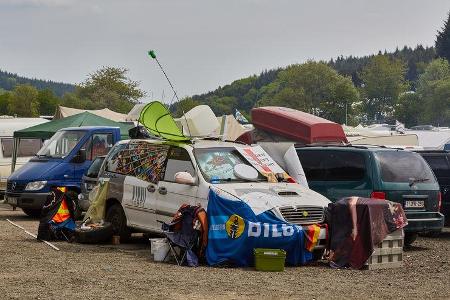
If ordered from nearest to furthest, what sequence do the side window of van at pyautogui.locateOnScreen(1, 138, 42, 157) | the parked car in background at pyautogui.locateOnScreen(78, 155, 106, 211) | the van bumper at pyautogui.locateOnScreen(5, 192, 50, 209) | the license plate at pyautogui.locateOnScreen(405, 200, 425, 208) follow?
the license plate at pyautogui.locateOnScreen(405, 200, 425, 208), the parked car in background at pyautogui.locateOnScreen(78, 155, 106, 211), the van bumper at pyautogui.locateOnScreen(5, 192, 50, 209), the side window of van at pyautogui.locateOnScreen(1, 138, 42, 157)

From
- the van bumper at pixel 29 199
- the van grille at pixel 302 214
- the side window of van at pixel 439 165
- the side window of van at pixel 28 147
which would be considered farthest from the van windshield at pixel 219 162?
the side window of van at pixel 28 147

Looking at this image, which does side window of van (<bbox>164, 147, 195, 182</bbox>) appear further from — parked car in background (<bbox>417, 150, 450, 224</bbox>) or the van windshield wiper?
parked car in background (<bbox>417, 150, 450, 224</bbox>)

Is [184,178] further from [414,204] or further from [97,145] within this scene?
[97,145]

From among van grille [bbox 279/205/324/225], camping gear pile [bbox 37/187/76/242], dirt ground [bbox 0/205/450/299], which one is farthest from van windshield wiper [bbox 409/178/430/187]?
camping gear pile [bbox 37/187/76/242]

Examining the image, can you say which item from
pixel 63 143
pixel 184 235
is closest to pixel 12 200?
pixel 63 143

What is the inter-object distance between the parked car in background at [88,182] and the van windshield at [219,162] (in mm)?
4473

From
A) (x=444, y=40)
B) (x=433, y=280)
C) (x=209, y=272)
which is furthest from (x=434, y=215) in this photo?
(x=444, y=40)

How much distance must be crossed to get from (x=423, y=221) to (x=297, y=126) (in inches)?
202

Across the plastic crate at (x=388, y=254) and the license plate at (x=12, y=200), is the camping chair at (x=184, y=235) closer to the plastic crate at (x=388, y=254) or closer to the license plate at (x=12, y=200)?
the plastic crate at (x=388, y=254)

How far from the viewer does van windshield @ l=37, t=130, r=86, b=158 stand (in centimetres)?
2089

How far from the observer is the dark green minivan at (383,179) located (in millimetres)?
14633

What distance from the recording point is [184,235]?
1241cm

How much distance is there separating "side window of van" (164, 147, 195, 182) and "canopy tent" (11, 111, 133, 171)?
379 inches

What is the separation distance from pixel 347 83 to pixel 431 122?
1475 centimetres
